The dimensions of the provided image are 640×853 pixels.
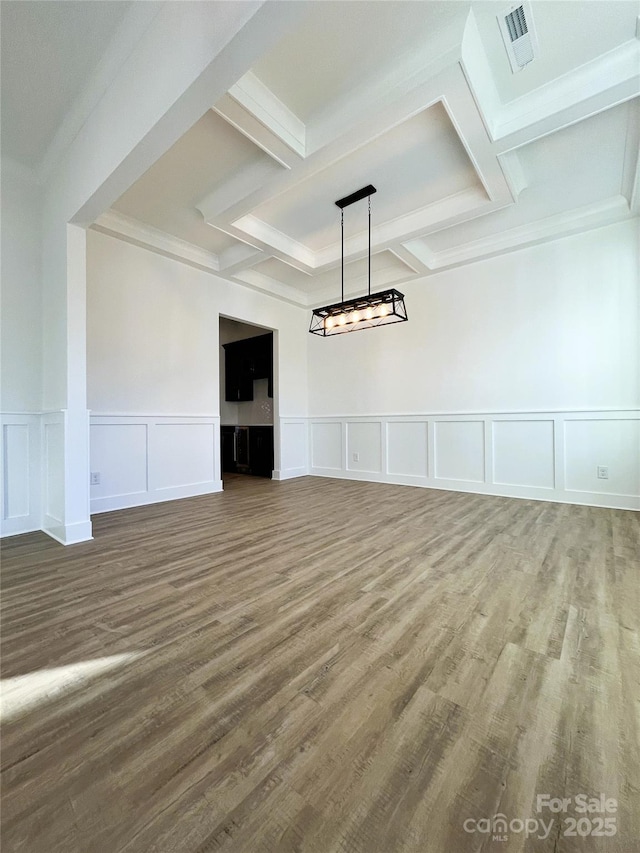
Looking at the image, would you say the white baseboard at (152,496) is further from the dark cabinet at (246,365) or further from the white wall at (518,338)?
the white wall at (518,338)

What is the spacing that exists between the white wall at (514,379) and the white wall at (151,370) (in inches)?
85.7

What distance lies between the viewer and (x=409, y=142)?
2.62m

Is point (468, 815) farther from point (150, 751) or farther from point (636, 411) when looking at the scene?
point (636, 411)

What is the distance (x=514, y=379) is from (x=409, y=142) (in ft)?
8.86

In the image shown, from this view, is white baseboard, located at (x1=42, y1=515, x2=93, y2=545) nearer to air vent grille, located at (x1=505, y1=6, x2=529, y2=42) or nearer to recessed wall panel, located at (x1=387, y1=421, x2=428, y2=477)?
recessed wall panel, located at (x1=387, y1=421, x2=428, y2=477)

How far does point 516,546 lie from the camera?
246 centimetres

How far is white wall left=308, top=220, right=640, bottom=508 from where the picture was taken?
11.5 ft

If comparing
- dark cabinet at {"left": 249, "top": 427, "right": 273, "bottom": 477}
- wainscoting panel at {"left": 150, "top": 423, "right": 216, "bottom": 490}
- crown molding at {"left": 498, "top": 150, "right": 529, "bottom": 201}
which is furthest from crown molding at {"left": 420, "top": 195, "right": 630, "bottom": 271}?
dark cabinet at {"left": 249, "top": 427, "right": 273, "bottom": 477}

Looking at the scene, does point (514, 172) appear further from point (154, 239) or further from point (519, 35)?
point (154, 239)

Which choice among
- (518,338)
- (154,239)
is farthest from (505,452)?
(154,239)

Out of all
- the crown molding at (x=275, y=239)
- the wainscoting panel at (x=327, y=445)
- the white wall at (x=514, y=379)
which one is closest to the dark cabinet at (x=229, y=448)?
the wainscoting panel at (x=327, y=445)

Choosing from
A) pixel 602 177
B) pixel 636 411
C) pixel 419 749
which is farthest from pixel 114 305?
pixel 636 411

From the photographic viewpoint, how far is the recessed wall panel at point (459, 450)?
4.30 metres

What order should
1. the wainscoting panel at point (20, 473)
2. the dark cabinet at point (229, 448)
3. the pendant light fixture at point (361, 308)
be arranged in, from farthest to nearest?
1. the dark cabinet at point (229, 448)
2. the pendant light fixture at point (361, 308)
3. the wainscoting panel at point (20, 473)
